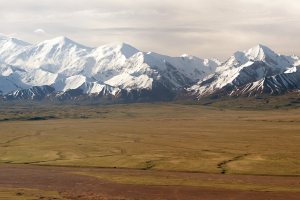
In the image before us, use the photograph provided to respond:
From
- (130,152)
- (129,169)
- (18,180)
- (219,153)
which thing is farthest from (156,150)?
(18,180)

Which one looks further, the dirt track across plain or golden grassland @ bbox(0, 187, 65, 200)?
the dirt track across plain

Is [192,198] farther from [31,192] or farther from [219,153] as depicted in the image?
[219,153]

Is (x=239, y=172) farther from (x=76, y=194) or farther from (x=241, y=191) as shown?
(x=76, y=194)

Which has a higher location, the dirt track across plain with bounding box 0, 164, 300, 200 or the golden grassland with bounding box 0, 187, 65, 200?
the golden grassland with bounding box 0, 187, 65, 200

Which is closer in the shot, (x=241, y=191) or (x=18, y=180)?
(x=241, y=191)

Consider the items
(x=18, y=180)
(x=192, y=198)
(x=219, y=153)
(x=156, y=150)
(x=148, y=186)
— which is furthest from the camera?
(x=156, y=150)

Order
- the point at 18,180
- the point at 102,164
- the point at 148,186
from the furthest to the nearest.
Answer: the point at 102,164
the point at 18,180
the point at 148,186

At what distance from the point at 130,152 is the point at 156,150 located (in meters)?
9.28

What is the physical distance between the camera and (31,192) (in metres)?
56.1

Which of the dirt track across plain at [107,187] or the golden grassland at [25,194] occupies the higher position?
the golden grassland at [25,194]

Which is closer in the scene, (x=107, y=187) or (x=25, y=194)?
(x=25, y=194)

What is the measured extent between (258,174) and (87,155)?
53.3 m

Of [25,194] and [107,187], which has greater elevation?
[25,194]

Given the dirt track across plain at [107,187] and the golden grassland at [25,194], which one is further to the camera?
the dirt track across plain at [107,187]
